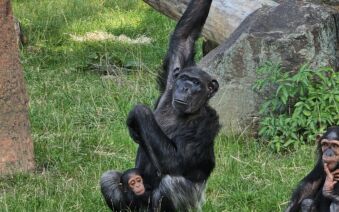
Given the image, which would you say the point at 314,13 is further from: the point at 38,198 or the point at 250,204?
the point at 38,198

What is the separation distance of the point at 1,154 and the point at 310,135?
2811 millimetres

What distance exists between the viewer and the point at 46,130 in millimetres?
8539

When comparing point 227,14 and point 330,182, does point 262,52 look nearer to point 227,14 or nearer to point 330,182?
point 227,14

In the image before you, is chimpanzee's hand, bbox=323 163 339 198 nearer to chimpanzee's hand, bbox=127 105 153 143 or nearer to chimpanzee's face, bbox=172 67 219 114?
chimpanzee's face, bbox=172 67 219 114

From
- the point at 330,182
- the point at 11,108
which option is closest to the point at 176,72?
the point at 330,182

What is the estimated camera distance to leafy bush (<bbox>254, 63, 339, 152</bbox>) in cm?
795

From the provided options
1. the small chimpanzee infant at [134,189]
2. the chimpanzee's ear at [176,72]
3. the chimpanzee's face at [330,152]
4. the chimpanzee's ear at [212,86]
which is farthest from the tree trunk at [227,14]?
the chimpanzee's face at [330,152]

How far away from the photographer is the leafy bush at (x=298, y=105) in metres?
7.95

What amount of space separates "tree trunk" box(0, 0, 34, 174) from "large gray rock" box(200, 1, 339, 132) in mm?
1980

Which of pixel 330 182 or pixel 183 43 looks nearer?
pixel 330 182

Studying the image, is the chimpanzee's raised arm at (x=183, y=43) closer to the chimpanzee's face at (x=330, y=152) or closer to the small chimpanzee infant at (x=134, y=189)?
the small chimpanzee infant at (x=134, y=189)

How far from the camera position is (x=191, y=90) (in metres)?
6.41

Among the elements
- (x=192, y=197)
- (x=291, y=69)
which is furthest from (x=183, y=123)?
(x=291, y=69)

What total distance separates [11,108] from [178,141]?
186 cm
